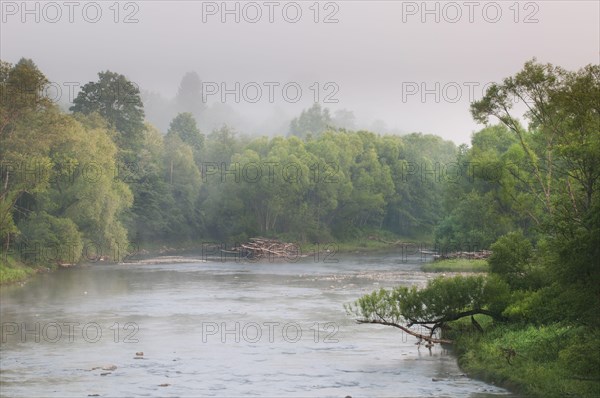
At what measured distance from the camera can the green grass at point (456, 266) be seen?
3347 inches

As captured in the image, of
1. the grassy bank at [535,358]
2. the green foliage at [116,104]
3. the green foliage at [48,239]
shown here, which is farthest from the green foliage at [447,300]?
the green foliage at [116,104]

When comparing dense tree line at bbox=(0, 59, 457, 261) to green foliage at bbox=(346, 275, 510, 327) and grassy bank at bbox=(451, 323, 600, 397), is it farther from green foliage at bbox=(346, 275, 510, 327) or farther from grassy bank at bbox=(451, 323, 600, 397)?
grassy bank at bbox=(451, 323, 600, 397)

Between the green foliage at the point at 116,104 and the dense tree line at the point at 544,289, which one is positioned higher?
the green foliage at the point at 116,104

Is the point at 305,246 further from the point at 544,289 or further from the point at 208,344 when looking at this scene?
the point at 544,289

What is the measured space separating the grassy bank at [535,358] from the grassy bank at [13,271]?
4567cm


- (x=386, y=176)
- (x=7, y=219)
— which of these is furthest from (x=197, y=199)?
(x=7, y=219)

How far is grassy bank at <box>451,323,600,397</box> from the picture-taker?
28.0m

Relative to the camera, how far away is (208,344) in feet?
148

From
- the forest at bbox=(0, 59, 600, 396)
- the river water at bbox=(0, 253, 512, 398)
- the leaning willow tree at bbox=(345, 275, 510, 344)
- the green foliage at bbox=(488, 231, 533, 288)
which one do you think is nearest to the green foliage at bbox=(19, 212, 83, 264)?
the forest at bbox=(0, 59, 600, 396)

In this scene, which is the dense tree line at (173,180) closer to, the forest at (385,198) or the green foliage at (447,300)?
the forest at (385,198)

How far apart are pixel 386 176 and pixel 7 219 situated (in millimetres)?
80449

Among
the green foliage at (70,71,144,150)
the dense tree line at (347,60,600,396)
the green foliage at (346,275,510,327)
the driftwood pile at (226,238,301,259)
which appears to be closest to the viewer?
the dense tree line at (347,60,600,396)

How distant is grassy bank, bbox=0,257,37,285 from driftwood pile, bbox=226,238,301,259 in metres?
41.6

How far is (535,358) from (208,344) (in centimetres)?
1786
